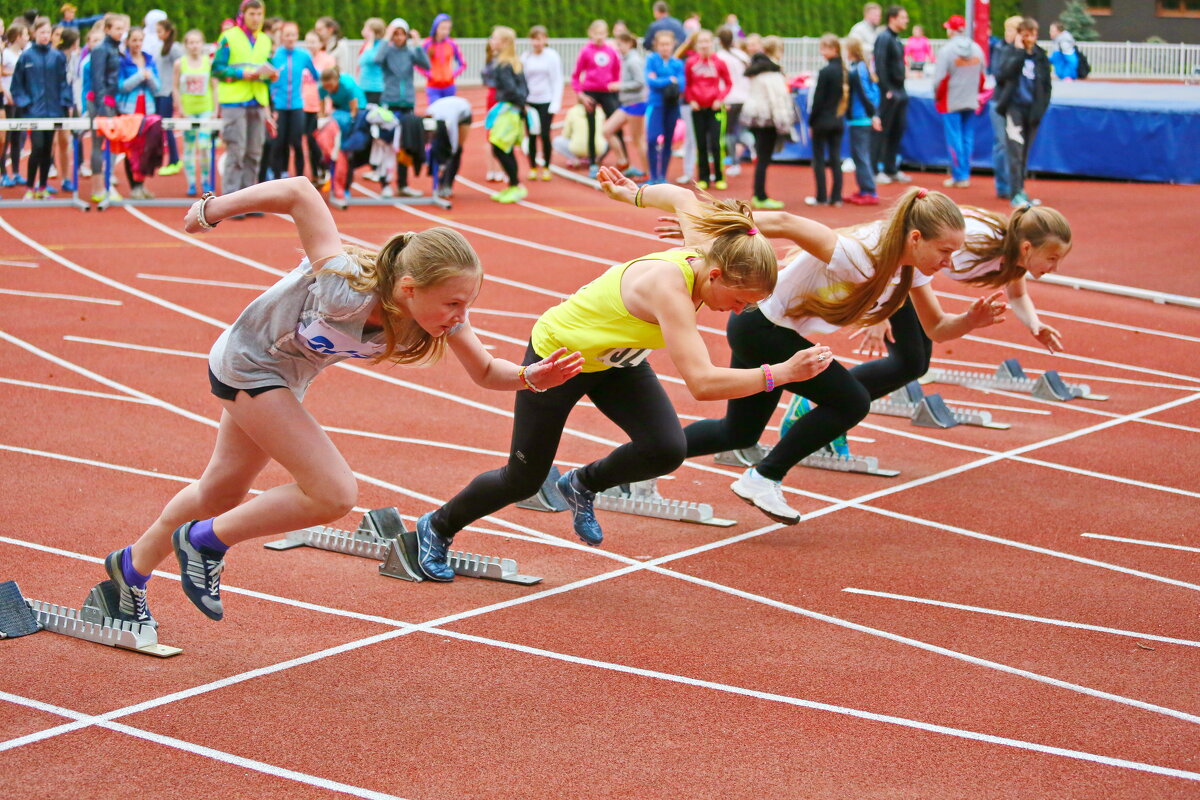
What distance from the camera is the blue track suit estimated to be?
16.5 m

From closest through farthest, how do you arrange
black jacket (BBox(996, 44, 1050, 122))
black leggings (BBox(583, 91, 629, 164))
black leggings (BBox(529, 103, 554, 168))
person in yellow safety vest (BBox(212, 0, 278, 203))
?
person in yellow safety vest (BBox(212, 0, 278, 203))
black jacket (BBox(996, 44, 1050, 122))
black leggings (BBox(529, 103, 554, 168))
black leggings (BBox(583, 91, 629, 164))

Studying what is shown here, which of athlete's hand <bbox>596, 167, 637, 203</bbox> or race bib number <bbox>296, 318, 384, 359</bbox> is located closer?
race bib number <bbox>296, 318, 384, 359</bbox>

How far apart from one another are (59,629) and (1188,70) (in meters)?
32.9

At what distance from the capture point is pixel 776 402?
6.15m

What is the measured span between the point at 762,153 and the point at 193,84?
655 cm

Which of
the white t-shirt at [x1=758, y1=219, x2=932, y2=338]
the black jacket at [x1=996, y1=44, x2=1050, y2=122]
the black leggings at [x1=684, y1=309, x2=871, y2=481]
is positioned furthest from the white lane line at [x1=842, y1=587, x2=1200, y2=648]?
the black jacket at [x1=996, y1=44, x2=1050, y2=122]

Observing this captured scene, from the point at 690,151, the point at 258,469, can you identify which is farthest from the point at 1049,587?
the point at 690,151

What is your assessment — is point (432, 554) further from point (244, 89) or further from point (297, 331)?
point (244, 89)

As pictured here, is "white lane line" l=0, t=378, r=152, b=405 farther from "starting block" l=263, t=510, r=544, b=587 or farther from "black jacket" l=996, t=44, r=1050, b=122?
"black jacket" l=996, t=44, r=1050, b=122

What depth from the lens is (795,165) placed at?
2033 centimetres

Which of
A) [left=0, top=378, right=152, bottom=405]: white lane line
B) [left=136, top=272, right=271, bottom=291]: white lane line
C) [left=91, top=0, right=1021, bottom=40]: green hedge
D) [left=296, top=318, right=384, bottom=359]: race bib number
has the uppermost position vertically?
[left=91, top=0, right=1021, bottom=40]: green hedge

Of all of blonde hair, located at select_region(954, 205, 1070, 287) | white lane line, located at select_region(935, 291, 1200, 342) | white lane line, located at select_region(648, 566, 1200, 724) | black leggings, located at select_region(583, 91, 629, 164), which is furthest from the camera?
black leggings, located at select_region(583, 91, 629, 164)

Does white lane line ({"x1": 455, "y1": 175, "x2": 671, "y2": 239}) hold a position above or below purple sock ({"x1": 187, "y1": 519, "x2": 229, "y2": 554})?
above

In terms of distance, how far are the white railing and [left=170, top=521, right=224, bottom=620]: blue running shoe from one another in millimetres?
28414
